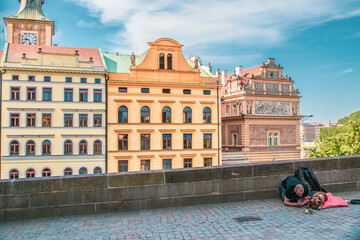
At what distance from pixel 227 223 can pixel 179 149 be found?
99.9 feet

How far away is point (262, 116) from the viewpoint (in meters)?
46.4

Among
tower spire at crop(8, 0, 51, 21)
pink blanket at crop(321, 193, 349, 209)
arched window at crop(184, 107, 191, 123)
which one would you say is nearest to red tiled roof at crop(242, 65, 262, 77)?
arched window at crop(184, 107, 191, 123)

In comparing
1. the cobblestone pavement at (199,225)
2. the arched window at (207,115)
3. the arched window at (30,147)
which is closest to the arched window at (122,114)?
the arched window at (30,147)

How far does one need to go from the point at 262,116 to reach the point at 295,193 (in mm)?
39128

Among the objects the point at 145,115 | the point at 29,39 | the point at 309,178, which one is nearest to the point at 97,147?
the point at 145,115

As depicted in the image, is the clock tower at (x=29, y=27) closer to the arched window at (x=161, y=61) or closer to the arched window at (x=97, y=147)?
the arched window at (x=161, y=61)

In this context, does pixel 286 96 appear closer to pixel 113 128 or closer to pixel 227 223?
pixel 113 128

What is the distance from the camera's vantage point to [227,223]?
7.14 meters

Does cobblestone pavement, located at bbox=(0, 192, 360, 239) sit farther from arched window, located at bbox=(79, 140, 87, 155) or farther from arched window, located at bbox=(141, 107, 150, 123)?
arched window, located at bbox=(141, 107, 150, 123)

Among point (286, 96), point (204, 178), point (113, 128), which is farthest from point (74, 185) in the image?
point (286, 96)

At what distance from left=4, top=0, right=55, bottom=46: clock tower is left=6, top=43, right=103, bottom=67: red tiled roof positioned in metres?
13.9

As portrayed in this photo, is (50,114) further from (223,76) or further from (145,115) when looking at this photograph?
(223,76)

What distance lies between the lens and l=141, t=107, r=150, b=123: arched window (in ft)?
121

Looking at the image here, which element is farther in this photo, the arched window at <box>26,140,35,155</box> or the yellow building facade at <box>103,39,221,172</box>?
the yellow building facade at <box>103,39,221,172</box>
